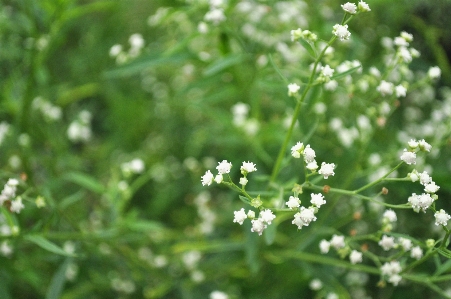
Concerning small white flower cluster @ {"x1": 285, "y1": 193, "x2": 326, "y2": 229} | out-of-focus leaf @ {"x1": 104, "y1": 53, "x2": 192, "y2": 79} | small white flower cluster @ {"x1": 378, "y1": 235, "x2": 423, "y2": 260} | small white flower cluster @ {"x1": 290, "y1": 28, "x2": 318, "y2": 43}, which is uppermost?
out-of-focus leaf @ {"x1": 104, "y1": 53, "x2": 192, "y2": 79}

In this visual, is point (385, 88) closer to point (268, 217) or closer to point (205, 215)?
point (268, 217)

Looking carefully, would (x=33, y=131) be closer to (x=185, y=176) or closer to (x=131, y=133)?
(x=131, y=133)

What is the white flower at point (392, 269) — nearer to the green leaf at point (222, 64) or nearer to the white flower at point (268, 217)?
the white flower at point (268, 217)

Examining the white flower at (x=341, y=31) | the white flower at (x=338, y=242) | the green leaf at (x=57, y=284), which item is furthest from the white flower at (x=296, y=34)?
the green leaf at (x=57, y=284)

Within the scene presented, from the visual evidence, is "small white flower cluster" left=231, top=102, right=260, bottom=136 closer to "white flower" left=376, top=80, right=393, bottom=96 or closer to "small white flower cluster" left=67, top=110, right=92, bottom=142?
"white flower" left=376, top=80, right=393, bottom=96

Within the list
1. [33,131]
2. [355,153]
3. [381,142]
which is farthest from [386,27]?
[33,131]

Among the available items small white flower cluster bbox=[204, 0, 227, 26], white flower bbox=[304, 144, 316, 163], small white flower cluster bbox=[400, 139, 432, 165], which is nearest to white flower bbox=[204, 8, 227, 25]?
small white flower cluster bbox=[204, 0, 227, 26]

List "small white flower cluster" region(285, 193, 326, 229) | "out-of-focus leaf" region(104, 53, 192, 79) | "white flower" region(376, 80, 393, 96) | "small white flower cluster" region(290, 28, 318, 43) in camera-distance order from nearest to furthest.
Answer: "small white flower cluster" region(285, 193, 326, 229) → "small white flower cluster" region(290, 28, 318, 43) → "white flower" region(376, 80, 393, 96) → "out-of-focus leaf" region(104, 53, 192, 79)
